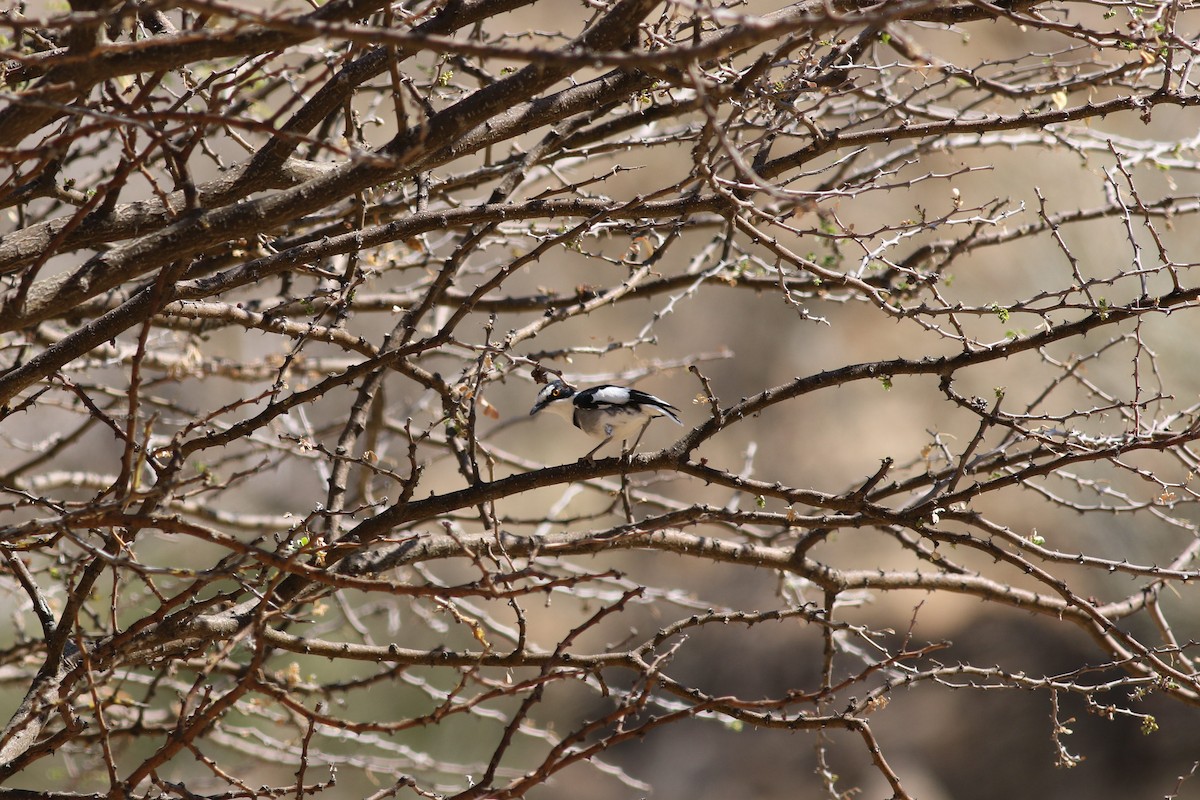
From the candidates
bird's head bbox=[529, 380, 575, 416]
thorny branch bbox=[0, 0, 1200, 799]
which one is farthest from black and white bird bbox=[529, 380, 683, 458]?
thorny branch bbox=[0, 0, 1200, 799]

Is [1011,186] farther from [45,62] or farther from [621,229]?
[45,62]

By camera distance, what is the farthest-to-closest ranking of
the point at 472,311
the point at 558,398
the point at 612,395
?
the point at 558,398, the point at 612,395, the point at 472,311

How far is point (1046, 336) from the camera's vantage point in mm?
3029

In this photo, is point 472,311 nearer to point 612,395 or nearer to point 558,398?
point 612,395

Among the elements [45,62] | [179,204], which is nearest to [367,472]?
[179,204]

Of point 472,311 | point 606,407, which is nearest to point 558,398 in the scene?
point 606,407

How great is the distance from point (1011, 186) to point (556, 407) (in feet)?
46.9

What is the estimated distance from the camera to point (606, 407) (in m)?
4.36

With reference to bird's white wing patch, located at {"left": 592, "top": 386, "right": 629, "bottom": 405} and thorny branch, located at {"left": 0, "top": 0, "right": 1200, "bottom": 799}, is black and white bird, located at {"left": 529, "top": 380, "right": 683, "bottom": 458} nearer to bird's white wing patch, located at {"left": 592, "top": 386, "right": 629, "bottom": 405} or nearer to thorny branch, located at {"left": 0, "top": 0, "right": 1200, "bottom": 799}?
bird's white wing patch, located at {"left": 592, "top": 386, "right": 629, "bottom": 405}

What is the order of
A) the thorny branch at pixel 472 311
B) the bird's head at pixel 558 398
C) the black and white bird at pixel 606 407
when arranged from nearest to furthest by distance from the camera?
the thorny branch at pixel 472 311
the black and white bird at pixel 606 407
the bird's head at pixel 558 398

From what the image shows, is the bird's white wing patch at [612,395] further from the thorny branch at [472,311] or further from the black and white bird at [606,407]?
the thorny branch at [472,311]

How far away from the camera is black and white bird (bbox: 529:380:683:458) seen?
13.7 feet

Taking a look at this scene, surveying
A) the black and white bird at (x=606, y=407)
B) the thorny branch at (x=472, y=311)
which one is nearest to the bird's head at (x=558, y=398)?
the black and white bird at (x=606, y=407)

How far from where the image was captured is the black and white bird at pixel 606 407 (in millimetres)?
4172
